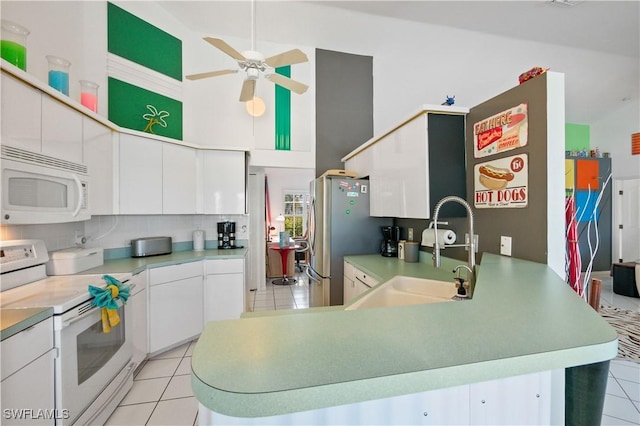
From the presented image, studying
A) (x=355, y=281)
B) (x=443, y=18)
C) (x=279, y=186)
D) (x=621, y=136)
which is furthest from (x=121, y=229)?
(x=621, y=136)

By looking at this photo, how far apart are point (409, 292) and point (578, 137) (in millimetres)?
6793

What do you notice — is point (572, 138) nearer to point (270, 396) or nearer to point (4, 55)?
point (270, 396)

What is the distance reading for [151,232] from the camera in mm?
3084

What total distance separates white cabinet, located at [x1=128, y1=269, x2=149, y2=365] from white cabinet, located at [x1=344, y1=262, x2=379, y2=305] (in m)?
1.81

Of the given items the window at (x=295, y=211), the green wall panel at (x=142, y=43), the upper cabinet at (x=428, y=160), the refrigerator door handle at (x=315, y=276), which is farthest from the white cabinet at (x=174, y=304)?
the window at (x=295, y=211)

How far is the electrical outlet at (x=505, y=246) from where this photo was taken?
1707 millimetres

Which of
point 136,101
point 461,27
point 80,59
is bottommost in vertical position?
point 136,101

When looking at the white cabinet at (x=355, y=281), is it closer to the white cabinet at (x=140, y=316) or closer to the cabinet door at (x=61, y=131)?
the white cabinet at (x=140, y=316)

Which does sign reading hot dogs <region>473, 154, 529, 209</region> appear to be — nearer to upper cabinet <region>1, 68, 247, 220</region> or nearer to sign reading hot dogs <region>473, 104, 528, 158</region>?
sign reading hot dogs <region>473, 104, 528, 158</region>

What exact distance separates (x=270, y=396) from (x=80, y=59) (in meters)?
3.57

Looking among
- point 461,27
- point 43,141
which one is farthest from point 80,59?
point 461,27

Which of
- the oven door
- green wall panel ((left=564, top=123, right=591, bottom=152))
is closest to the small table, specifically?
the oven door

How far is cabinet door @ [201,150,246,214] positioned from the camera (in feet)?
10.6

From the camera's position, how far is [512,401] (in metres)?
0.77
